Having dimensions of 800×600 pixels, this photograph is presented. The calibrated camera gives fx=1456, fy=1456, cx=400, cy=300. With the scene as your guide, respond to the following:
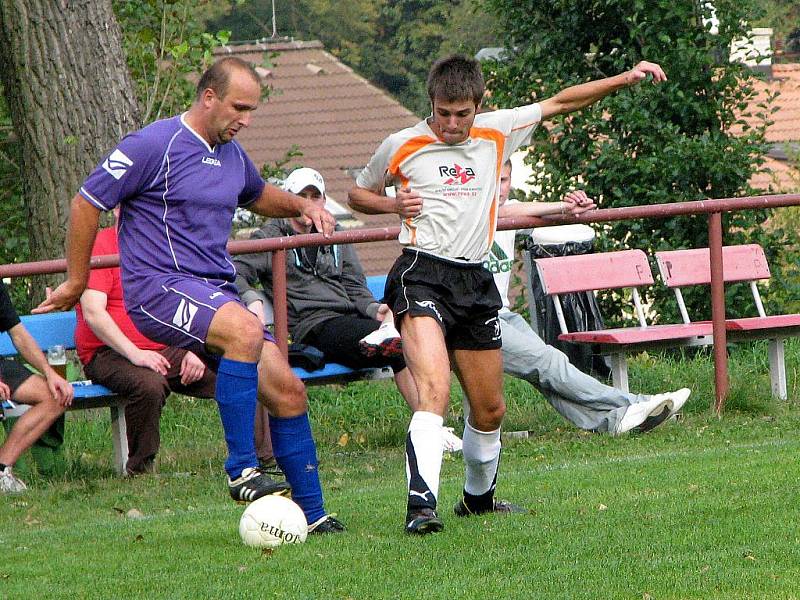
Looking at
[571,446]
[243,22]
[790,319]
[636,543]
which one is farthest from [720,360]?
[243,22]

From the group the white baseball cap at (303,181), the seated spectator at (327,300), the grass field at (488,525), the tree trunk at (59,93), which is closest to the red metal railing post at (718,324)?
the grass field at (488,525)

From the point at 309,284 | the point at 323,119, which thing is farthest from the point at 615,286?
the point at 323,119

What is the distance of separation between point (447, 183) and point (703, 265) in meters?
4.91

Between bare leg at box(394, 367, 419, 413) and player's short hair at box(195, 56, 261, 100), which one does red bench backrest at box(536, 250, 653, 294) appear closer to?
bare leg at box(394, 367, 419, 413)

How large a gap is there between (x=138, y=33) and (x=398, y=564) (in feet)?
30.1

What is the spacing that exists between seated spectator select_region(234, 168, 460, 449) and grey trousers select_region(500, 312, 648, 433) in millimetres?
632

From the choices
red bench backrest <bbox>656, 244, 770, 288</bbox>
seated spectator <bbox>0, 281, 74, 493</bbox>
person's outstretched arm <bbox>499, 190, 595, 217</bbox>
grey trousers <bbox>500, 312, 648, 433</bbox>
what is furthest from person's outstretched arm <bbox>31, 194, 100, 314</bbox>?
red bench backrest <bbox>656, 244, 770, 288</bbox>

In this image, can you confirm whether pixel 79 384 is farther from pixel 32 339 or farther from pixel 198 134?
pixel 198 134

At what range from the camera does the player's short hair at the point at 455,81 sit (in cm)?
596

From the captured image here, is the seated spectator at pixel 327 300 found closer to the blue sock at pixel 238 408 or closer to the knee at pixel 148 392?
the knee at pixel 148 392

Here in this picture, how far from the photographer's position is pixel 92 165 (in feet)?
36.2

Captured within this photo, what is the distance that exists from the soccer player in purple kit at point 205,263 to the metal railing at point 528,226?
2132 millimetres

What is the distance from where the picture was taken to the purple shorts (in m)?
5.80

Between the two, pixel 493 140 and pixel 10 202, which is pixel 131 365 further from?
pixel 10 202
